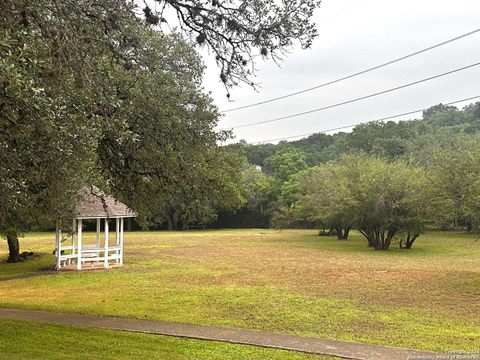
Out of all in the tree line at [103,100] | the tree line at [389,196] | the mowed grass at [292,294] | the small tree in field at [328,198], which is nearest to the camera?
the tree line at [103,100]

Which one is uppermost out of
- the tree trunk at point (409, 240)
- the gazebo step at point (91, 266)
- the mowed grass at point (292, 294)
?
the tree trunk at point (409, 240)

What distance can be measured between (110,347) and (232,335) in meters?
2.29

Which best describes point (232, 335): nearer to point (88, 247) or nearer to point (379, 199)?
point (88, 247)

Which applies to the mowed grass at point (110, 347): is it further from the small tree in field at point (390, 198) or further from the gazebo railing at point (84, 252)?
the small tree in field at point (390, 198)

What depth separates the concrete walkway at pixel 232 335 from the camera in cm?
823

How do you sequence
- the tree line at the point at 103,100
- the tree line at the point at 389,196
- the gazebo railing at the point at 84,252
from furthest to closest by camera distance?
1. the tree line at the point at 389,196
2. the gazebo railing at the point at 84,252
3. the tree line at the point at 103,100

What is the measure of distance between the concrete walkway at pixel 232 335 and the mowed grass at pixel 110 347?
0.36 metres

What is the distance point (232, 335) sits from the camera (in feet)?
31.4

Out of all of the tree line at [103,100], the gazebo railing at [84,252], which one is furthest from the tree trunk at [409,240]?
the tree line at [103,100]

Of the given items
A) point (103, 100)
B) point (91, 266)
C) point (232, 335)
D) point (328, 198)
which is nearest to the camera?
point (103, 100)

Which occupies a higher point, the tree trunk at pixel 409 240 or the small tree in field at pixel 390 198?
the small tree in field at pixel 390 198

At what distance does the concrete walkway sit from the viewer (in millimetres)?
8227

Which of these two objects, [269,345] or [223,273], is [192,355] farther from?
[223,273]

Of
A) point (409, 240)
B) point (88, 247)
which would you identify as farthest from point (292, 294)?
point (409, 240)
